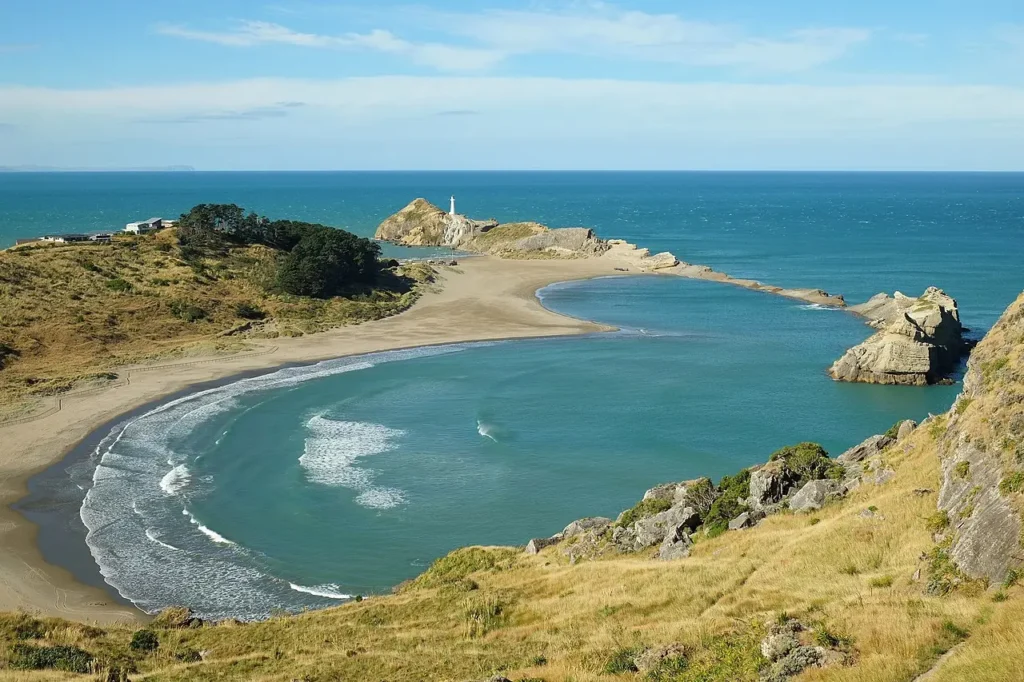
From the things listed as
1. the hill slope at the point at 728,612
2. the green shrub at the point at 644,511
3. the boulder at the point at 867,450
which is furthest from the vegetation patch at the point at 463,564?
the boulder at the point at 867,450

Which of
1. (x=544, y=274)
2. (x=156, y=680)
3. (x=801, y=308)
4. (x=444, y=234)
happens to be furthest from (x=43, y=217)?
(x=156, y=680)

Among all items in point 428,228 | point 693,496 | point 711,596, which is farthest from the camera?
point 428,228

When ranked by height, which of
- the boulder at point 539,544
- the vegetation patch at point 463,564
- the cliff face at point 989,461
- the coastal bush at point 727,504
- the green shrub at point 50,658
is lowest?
the vegetation patch at point 463,564

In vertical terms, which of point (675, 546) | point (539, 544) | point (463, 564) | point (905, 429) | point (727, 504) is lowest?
point (463, 564)

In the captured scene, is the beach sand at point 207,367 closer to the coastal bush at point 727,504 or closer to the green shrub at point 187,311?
the green shrub at point 187,311

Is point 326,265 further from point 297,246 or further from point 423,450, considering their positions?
point 423,450

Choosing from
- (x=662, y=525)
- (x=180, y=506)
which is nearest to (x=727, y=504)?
(x=662, y=525)
